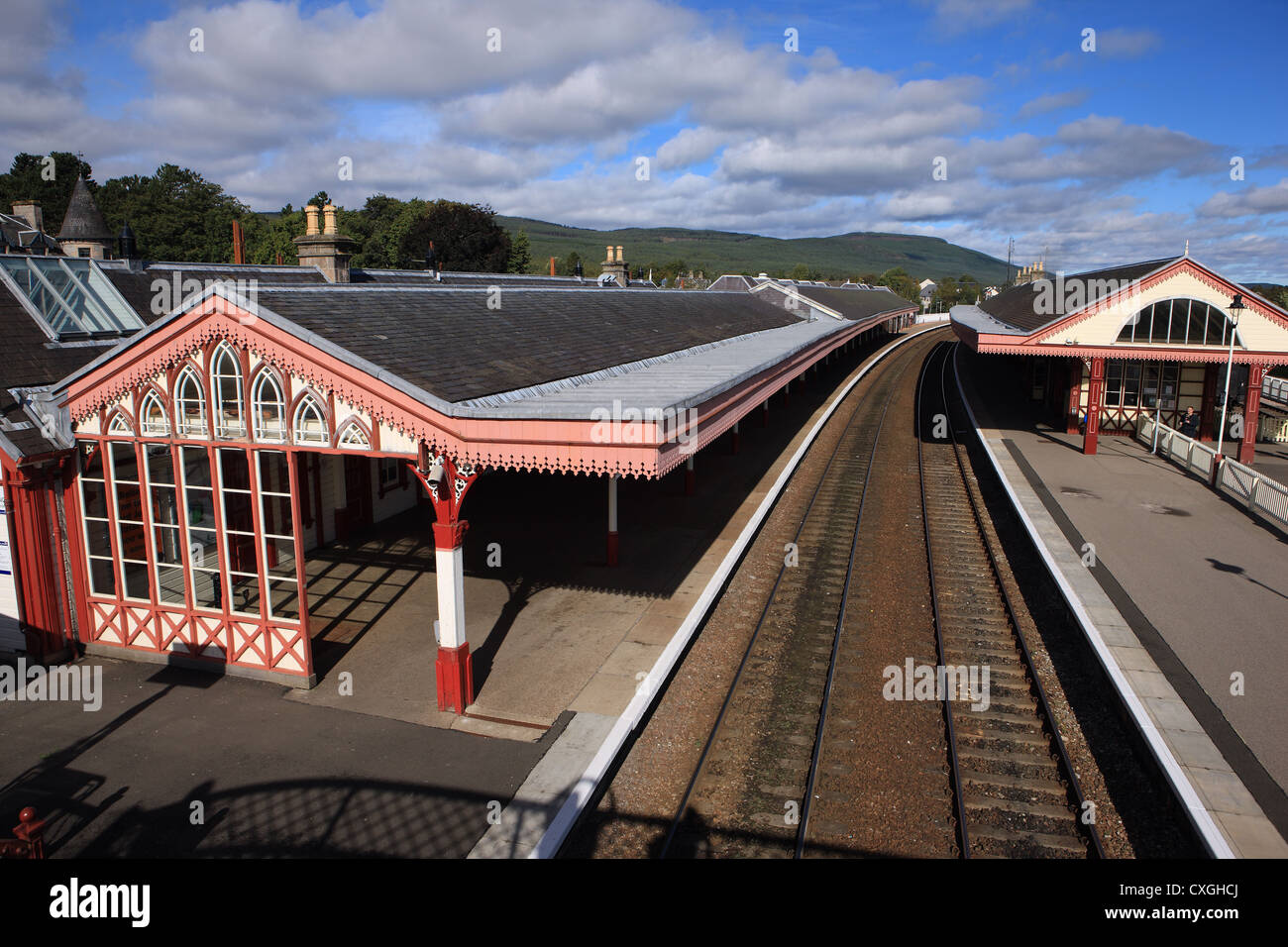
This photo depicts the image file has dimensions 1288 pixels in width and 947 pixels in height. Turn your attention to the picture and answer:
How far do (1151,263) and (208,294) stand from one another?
87.8ft

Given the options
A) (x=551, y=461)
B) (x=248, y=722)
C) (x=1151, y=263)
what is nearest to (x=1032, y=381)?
(x=1151, y=263)

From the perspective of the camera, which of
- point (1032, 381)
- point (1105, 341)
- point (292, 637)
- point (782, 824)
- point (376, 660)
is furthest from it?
point (1032, 381)

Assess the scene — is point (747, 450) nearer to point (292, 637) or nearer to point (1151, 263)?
point (1151, 263)

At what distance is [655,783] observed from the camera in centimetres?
841

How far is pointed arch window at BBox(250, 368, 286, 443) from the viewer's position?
9.62m

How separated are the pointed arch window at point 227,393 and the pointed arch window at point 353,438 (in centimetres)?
136

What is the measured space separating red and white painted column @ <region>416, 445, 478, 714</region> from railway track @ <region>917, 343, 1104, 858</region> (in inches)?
221

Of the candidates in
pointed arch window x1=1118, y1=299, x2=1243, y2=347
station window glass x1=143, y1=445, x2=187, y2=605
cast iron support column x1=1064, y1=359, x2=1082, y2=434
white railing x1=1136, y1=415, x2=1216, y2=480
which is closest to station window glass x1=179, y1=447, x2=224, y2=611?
station window glass x1=143, y1=445, x2=187, y2=605

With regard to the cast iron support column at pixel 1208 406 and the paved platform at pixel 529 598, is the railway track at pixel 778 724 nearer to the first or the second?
the paved platform at pixel 529 598

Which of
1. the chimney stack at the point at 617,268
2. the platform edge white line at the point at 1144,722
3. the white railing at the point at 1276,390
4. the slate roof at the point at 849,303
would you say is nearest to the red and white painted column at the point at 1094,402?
the platform edge white line at the point at 1144,722

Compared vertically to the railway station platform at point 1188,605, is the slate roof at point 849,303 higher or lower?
higher

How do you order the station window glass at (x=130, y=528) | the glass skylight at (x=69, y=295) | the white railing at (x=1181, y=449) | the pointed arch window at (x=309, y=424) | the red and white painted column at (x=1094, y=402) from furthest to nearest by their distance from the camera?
the red and white painted column at (x=1094, y=402) < the white railing at (x=1181, y=449) < the glass skylight at (x=69, y=295) < the station window glass at (x=130, y=528) < the pointed arch window at (x=309, y=424)

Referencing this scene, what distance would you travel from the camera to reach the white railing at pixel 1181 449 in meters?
20.6

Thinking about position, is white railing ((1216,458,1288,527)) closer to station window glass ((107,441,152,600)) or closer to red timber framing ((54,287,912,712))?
red timber framing ((54,287,912,712))
